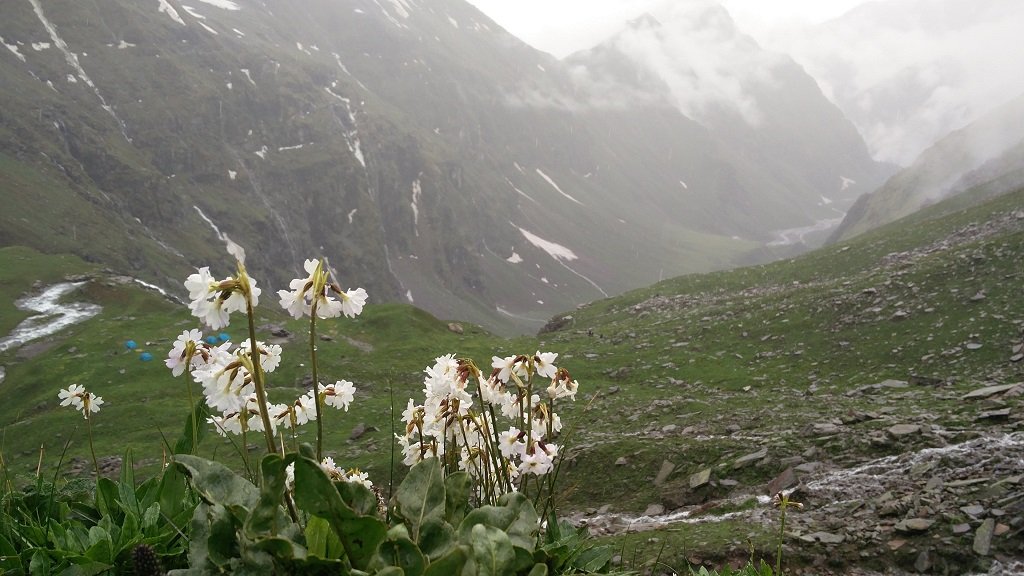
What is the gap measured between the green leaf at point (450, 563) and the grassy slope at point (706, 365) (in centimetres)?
217

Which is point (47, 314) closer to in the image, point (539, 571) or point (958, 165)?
point (539, 571)

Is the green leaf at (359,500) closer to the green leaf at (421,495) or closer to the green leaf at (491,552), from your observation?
the green leaf at (421,495)

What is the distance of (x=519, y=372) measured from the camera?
5703 mm

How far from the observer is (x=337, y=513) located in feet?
10.7

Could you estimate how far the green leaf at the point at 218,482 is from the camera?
11.8 feet

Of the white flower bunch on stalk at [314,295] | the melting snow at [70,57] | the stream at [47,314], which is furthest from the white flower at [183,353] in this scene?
the melting snow at [70,57]

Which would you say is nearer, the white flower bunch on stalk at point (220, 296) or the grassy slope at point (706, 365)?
the white flower bunch on stalk at point (220, 296)

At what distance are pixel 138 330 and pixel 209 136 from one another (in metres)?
161

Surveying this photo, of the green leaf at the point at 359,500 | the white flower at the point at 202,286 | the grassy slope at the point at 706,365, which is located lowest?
the grassy slope at the point at 706,365

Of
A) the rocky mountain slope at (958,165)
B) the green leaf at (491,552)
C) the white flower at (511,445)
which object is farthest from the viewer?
the rocky mountain slope at (958,165)

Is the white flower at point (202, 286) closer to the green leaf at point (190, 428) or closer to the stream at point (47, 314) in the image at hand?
the green leaf at point (190, 428)

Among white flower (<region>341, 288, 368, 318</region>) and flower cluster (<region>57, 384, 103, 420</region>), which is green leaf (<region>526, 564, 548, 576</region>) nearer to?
white flower (<region>341, 288, 368, 318</region>)

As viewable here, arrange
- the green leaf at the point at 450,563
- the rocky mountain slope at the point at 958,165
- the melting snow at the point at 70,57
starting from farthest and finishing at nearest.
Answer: the melting snow at the point at 70,57
the rocky mountain slope at the point at 958,165
the green leaf at the point at 450,563

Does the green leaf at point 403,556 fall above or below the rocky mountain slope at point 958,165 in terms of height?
below
